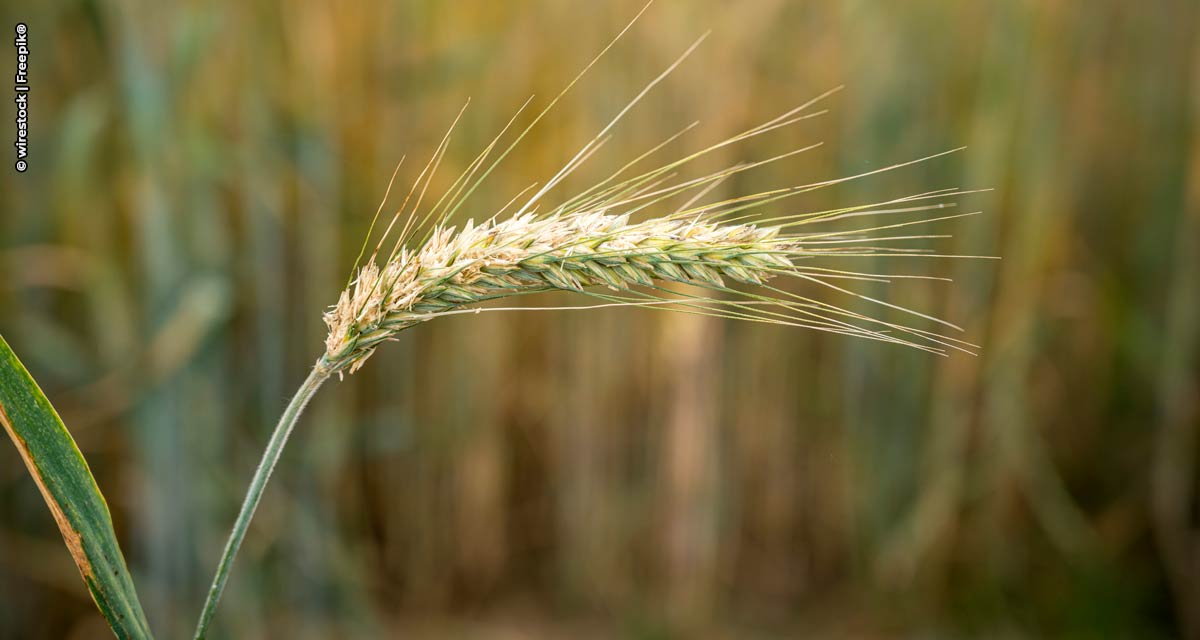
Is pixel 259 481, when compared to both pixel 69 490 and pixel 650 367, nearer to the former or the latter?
pixel 69 490

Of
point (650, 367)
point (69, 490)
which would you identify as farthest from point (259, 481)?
point (650, 367)

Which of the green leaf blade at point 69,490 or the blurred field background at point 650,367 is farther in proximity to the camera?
the blurred field background at point 650,367

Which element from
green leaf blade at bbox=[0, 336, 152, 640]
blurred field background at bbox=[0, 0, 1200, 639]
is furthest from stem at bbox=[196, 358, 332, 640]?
blurred field background at bbox=[0, 0, 1200, 639]

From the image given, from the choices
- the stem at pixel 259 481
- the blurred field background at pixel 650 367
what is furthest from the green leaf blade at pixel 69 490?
the blurred field background at pixel 650 367

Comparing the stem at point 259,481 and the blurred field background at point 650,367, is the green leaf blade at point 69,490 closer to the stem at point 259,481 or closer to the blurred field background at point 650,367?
the stem at point 259,481

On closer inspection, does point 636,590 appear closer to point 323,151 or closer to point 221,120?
point 323,151

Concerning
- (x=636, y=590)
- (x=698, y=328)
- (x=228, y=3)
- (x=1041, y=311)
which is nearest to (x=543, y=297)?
(x=698, y=328)

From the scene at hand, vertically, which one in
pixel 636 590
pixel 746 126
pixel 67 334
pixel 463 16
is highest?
pixel 463 16
